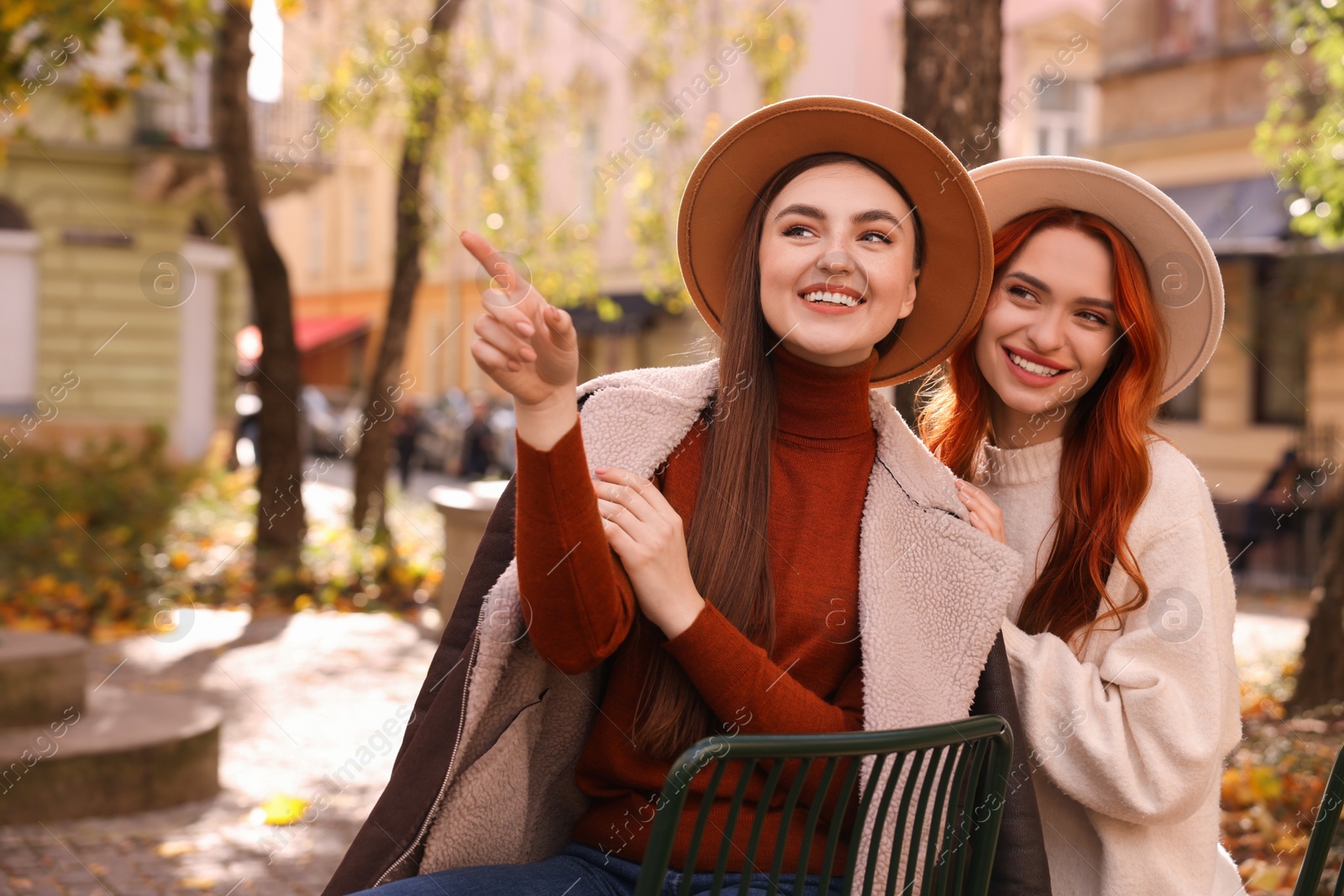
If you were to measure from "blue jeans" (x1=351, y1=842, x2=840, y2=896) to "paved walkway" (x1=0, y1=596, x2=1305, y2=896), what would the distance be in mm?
2618

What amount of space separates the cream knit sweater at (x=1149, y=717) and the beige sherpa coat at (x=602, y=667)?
0.61 ft

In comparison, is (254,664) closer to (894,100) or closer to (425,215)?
(425,215)

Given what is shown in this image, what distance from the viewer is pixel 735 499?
2.23 m

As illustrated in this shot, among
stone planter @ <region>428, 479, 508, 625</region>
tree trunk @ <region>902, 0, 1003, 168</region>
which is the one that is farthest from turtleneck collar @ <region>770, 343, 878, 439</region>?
stone planter @ <region>428, 479, 508, 625</region>

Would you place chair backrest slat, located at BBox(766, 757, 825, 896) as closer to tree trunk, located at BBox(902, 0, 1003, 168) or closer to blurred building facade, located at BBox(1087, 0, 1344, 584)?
tree trunk, located at BBox(902, 0, 1003, 168)

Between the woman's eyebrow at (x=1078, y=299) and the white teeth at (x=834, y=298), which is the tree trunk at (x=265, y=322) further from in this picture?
the white teeth at (x=834, y=298)

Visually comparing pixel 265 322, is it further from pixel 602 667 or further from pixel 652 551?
pixel 652 551

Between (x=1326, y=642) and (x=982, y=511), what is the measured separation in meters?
4.87

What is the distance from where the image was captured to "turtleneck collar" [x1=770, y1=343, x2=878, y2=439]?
7.70 ft

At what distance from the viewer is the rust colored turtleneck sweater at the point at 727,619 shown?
6.21ft

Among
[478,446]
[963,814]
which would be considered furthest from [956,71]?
[478,446]

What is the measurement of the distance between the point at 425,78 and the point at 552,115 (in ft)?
6.05

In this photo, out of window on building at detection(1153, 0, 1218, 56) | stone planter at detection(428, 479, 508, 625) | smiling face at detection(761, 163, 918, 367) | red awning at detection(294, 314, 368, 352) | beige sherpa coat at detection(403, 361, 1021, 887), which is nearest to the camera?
beige sherpa coat at detection(403, 361, 1021, 887)

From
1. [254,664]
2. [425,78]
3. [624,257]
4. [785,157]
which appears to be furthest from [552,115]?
[624,257]
